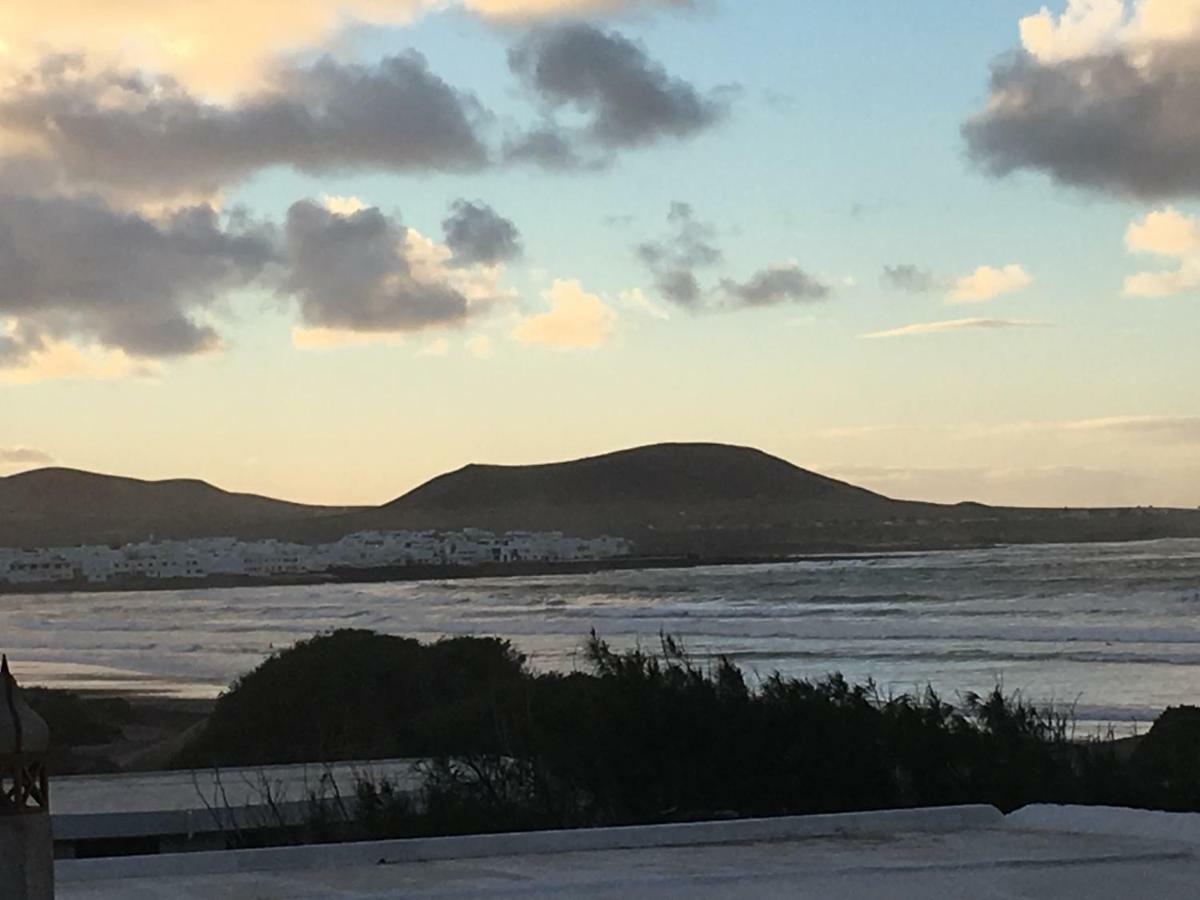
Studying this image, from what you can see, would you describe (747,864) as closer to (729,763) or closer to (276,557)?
(729,763)

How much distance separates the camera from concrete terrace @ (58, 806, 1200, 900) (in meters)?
6.11

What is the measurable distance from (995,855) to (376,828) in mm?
3178

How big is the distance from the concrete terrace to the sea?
9210 millimetres

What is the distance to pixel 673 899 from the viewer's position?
5.93 m

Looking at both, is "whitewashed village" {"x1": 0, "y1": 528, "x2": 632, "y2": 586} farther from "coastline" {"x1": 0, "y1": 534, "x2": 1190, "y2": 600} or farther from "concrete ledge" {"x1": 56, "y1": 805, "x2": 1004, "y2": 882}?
"concrete ledge" {"x1": 56, "y1": 805, "x2": 1004, "y2": 882}

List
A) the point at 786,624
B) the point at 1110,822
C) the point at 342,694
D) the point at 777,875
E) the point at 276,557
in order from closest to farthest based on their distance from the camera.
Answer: the point at 777,875 < the point at 1110,822 < the point at 342,694 < the point at 786,624 < the point at 276,557

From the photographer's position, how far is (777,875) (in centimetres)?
640

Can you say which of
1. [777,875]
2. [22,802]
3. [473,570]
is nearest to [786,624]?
[777,875]

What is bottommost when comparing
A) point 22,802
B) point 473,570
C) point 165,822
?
point 165,822

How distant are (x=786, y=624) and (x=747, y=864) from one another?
4228cm

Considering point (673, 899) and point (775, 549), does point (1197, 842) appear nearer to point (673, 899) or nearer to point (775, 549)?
point (673, 899)

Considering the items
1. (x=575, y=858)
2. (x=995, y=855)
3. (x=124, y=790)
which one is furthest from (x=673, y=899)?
(x=124, y=790)

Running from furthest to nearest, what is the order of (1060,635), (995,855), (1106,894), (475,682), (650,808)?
(1060,635) < (475,682) < (650,808) < (995,855) < (1106,894)

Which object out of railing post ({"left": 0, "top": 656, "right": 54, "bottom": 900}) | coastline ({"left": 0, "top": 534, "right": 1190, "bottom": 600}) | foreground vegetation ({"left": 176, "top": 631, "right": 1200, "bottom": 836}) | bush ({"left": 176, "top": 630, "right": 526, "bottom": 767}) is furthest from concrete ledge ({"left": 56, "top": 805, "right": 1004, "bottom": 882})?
coastline ({"left": 0, "top": 534, "right": 1190, "bottom": 600})
